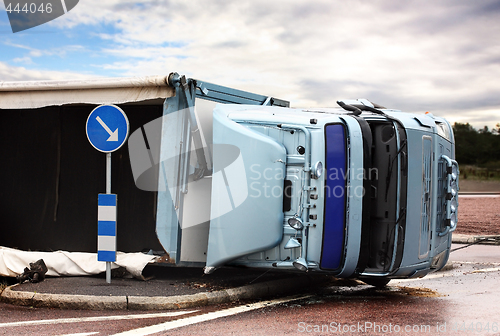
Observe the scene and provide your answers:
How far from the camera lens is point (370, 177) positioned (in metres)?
5.48

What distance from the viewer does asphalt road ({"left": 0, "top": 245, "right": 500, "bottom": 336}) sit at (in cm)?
450

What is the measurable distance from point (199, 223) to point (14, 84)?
3031mm

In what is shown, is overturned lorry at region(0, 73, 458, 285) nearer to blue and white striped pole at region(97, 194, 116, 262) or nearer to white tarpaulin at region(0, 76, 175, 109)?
white tarpaulin at region(0, 76, 175, 109)

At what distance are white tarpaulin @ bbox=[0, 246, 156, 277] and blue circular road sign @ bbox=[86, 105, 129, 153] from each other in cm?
142

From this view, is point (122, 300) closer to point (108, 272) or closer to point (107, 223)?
point (108, 272)

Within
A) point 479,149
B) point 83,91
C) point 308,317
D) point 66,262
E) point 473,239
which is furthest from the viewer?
point 479,149

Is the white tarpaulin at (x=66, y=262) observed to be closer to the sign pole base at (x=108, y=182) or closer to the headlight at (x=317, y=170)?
the sign pole base at (x=108, y=182)

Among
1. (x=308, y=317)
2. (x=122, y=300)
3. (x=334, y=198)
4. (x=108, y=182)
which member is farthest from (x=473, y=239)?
(x=122, y=300)

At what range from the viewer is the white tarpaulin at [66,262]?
632cm

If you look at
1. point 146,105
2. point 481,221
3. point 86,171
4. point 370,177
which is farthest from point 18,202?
point 481,221

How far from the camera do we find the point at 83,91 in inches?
245

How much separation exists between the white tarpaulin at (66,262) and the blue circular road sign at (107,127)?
4.66 feet

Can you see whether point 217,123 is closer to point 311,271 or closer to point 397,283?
point 311,271

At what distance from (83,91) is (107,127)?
653 millimetres
